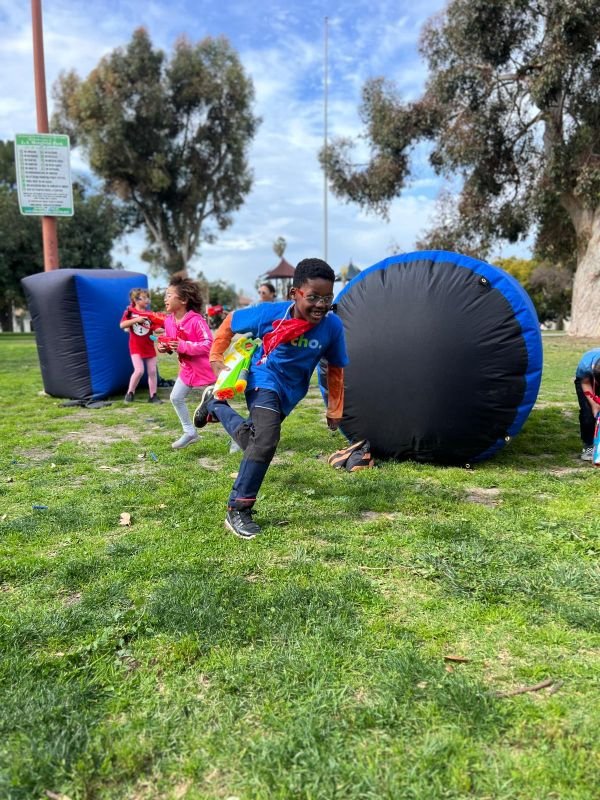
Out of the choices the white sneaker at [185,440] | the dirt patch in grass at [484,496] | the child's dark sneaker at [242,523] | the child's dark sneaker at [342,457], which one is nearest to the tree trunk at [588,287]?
the child's dark sneaker at [342,457]

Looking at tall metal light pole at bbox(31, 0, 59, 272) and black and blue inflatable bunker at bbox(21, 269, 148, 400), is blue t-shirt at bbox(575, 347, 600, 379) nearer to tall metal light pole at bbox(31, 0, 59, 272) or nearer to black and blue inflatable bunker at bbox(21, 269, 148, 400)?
black and blue inflatable bunker at bbox(21, 269, 148, 400)

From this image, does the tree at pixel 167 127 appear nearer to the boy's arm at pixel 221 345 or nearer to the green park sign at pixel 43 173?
the green park sign at pixel 43 173

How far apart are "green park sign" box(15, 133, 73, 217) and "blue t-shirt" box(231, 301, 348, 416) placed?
27.4ft

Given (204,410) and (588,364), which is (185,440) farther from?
(588,364)

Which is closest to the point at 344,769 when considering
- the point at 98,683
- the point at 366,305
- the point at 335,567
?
the point at 98,683

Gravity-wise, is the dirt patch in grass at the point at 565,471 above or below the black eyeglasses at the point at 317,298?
below

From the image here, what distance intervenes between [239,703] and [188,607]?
695 mm

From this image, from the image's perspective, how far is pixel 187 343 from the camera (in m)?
6.19

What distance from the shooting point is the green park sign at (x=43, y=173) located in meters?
10.8

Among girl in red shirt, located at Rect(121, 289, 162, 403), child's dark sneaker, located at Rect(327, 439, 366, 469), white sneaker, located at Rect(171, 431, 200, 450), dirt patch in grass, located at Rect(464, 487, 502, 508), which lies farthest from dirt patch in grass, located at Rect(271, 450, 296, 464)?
girl in red shirt, located at Rect(121, 289, 162, 403)

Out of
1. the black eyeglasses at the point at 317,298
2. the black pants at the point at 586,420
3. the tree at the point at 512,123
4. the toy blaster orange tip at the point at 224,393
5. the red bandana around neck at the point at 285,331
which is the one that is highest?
the tree at the point at 512,123

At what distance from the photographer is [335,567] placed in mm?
3189

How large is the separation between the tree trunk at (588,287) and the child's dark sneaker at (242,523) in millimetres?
19432

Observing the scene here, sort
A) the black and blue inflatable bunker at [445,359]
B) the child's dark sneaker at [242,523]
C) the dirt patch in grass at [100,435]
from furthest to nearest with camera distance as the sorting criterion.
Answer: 1. the dirt patch in grass at [100,435]
2. the black and blue inflatable bunker at [445,359]
3. the child's dark sneaker at [242,523]
